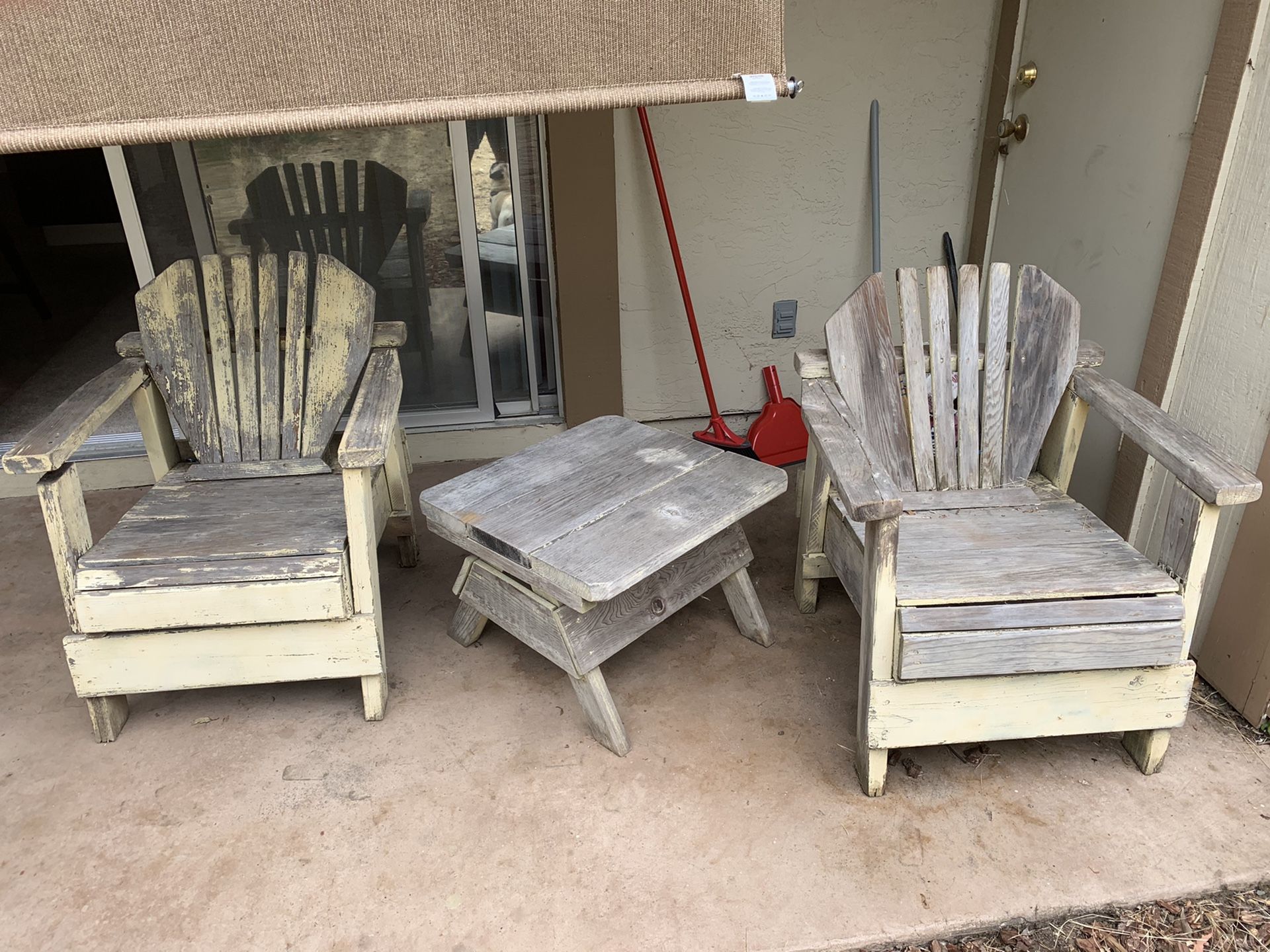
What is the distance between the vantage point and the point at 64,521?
69.7 inches

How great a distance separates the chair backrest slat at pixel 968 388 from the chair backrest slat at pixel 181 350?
185 cm

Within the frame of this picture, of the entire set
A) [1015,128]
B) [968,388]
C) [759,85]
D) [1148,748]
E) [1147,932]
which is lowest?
[1147,932]

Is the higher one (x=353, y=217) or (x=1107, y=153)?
(x=1107, y=153)

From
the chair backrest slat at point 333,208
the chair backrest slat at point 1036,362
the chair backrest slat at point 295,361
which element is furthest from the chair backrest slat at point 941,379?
the chair backrest slat at point 333,208

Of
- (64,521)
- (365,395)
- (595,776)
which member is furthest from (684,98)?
(64,521)

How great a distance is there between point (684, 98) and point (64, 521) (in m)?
1.45

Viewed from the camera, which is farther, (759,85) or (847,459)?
(847,459)

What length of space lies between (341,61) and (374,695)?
131cm

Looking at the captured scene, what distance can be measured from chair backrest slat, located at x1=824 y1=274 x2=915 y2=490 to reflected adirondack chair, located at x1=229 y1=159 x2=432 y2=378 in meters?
1.50

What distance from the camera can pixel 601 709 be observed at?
73.0 inches

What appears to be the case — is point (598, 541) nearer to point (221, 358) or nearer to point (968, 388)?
point (968, 388)

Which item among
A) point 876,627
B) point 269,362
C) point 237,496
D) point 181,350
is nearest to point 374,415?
point 237,496

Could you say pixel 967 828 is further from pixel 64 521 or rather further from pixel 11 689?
pixel 11 689

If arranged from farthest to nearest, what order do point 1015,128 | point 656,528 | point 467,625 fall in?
1. point 1015,128
2. point 467,625
3. point 656,528
